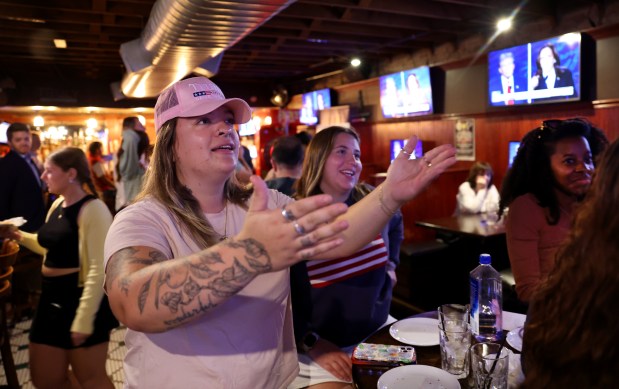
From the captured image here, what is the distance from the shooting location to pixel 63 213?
2594 mm

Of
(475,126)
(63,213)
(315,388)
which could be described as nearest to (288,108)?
(475,126)

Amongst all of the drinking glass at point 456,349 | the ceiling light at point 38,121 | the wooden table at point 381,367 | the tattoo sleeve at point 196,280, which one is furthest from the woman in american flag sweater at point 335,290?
the ceiling light at point 38,121

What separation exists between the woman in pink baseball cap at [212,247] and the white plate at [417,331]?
49 centimetres

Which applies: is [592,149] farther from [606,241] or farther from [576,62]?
[576,62]

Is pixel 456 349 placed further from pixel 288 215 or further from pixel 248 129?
pixel 248 129

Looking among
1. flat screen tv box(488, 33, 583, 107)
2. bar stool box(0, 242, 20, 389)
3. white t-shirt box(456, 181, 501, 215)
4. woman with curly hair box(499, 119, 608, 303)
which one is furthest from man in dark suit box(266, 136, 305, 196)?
flat screen tv box(488, 33, 583, 107)

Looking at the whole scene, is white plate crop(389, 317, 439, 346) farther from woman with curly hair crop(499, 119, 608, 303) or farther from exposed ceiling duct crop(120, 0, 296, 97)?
exposed ceiling duct crop(120, 0, 296, 97)

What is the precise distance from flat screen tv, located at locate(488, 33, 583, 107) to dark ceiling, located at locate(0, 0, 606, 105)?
458 mm

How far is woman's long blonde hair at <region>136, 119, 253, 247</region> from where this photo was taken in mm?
1395

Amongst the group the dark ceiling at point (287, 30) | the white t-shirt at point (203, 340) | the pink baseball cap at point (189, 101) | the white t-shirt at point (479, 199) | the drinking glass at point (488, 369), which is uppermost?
the dark ceiling at point (287, 30)

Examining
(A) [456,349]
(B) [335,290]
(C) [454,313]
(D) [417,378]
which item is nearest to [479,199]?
(B) [335,290]

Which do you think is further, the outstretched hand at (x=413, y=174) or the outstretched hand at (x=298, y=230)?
the outstretched hand at (x=413, y=174)

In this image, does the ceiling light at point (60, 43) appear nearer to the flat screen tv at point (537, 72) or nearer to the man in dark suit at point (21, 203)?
the man in dark suit at point (21, 203)

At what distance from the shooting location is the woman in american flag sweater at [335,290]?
1871 mm
